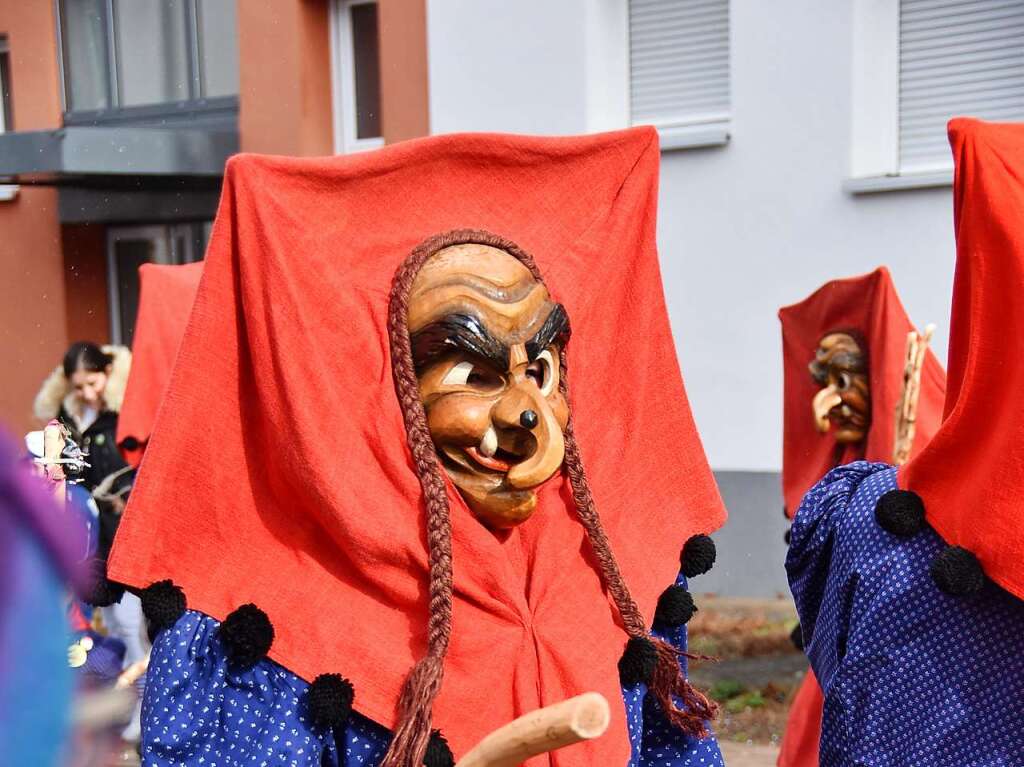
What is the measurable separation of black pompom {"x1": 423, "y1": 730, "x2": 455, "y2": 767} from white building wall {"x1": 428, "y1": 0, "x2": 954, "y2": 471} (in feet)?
19.0

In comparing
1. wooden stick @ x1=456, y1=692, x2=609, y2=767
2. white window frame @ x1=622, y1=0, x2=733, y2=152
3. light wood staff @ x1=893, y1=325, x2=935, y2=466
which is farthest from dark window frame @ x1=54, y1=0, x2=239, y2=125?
wooden stick @ x1=456, y1=692, x2=609, y2=767

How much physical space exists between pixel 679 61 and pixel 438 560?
6.61 m

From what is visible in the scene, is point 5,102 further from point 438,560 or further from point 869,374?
point 438,560

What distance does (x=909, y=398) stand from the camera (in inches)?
171

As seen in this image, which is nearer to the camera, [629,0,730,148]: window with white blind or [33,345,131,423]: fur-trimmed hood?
[33,345,131,423]: fur-trimmed hood

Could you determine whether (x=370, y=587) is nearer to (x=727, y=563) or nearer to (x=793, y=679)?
(x=793, y=679)

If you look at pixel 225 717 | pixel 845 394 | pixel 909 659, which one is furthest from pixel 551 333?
pixel 845 394

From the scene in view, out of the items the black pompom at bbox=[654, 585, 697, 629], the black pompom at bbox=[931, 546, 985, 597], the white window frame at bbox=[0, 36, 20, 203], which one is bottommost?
the black pompom at bbox=[654, 585, 697, 629]

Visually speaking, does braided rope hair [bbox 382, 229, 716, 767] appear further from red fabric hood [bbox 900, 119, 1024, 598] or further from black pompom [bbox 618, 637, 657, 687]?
red fabric hood [bbox 900, 119, 1024, 598]

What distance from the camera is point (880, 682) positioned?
8.69 ft

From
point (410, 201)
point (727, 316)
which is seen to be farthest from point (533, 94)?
point (410, 201)

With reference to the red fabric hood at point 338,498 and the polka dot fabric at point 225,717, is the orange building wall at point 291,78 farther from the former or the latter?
the polka dot fabric at point 225,717

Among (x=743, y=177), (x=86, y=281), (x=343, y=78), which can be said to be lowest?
(x=86, y=281)

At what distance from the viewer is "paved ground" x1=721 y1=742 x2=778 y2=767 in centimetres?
580
